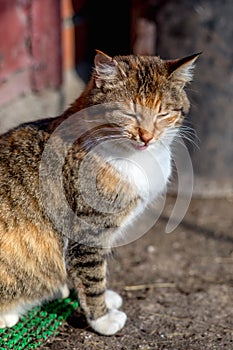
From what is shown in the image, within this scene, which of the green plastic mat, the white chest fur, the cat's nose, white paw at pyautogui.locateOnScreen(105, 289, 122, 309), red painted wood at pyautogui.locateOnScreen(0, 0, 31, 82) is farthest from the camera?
red painted wood at pyautogui.locateOnScreen(0, 0, 31, 82)

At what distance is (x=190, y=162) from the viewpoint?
4801 millimetres

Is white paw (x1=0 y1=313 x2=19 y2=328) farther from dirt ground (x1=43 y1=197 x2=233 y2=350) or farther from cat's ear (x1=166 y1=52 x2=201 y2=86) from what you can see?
cat's ear (x1=166 y1=52 x2=201 y2=86)

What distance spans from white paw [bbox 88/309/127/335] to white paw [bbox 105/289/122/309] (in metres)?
0.15

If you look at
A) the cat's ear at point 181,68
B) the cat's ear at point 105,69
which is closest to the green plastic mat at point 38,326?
the cat's ear at point 105,69

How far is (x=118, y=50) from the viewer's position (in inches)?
250

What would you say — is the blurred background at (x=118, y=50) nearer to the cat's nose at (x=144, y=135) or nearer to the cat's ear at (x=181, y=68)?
the cat's ear at (x=181, y=68)

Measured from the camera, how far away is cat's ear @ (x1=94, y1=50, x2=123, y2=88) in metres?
2.94

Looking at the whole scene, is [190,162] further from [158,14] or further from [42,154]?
[42,154]

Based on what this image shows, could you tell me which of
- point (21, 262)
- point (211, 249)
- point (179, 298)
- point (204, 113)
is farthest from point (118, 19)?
point (21, 262)

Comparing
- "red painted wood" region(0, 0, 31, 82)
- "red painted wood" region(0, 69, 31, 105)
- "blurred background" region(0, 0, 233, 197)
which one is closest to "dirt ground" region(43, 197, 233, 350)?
"blurred background" region(0, 0, 233, 197)

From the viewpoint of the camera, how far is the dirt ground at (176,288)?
3.31 meters

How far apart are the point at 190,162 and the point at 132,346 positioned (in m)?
1.89

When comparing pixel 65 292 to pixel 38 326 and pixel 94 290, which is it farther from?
pixel 94 290

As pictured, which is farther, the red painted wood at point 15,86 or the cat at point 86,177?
the red painted wood at point 15,86
